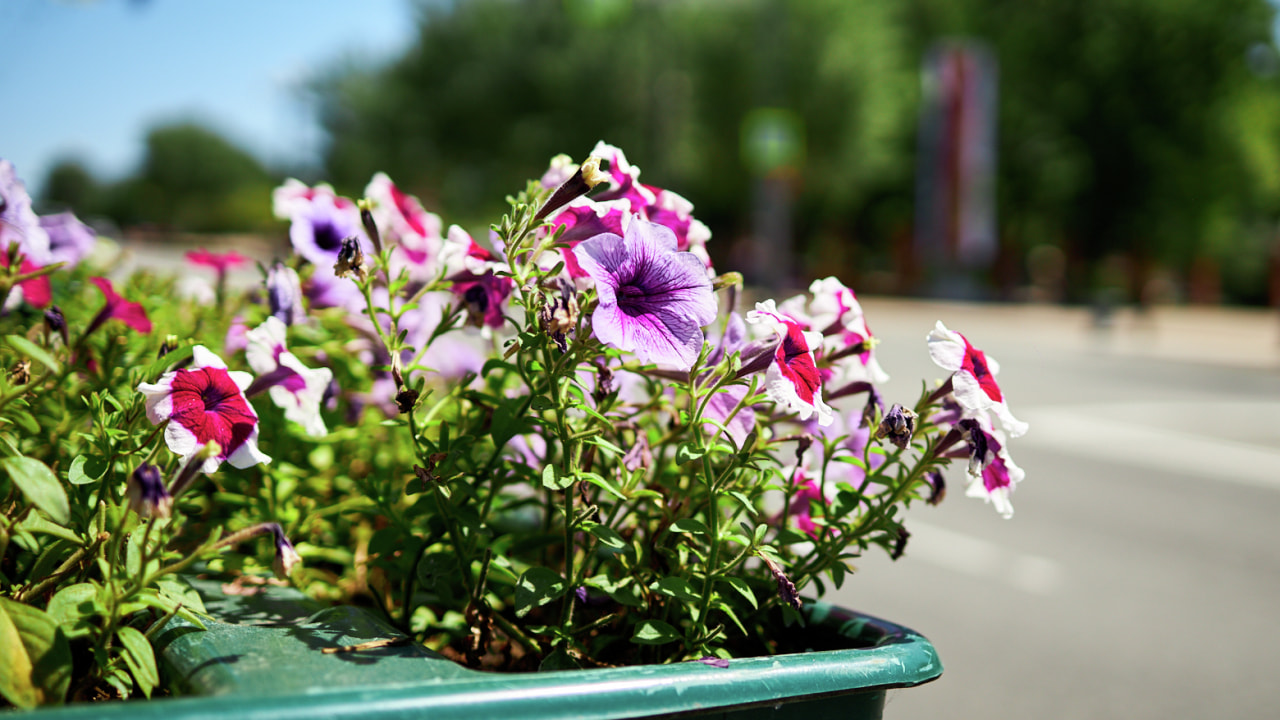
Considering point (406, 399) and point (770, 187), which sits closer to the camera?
point (406, 399)

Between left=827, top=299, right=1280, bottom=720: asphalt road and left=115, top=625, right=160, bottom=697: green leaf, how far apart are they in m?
3.49

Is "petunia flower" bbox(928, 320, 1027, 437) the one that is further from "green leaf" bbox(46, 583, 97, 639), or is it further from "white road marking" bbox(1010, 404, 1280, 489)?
"white road marking" bbox(1010, 404, 1280, 489)

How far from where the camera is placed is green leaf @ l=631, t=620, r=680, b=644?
1.08 metres

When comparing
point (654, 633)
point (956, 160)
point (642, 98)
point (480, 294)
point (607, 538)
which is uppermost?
point (642, 98)

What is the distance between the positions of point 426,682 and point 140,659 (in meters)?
0.28

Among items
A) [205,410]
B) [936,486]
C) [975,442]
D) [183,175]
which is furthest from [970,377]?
[183,175]

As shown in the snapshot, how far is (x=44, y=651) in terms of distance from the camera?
2.88 ft

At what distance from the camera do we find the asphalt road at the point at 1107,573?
4.15 meters

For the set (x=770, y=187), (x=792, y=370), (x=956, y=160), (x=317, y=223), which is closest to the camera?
(x=792, y=370)

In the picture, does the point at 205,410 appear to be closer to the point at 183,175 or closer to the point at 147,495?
the point at 147,495

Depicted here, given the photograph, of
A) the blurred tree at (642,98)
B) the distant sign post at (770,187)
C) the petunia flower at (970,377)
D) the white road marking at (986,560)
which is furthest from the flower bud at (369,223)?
the blurred tree at (642,98)

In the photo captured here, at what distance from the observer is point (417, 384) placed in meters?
1.13

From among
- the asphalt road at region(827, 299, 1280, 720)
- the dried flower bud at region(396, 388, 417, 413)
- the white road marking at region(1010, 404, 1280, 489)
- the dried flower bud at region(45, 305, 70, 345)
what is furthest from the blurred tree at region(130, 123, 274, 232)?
the dried flower bud at region(396, 388, 417, 413)

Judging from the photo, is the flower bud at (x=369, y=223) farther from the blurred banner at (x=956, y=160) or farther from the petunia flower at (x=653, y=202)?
the blurred banner at (x=956, y=160)
